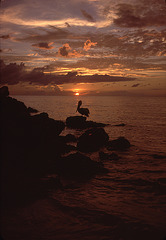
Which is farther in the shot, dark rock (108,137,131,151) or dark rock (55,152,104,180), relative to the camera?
dark rock (108,137,131,151)

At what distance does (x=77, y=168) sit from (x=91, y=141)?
9.78m

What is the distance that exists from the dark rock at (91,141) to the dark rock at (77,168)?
7.66m

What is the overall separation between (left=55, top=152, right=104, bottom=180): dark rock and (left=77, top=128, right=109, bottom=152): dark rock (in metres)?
7.66

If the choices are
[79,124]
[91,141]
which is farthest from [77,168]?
[79,124]

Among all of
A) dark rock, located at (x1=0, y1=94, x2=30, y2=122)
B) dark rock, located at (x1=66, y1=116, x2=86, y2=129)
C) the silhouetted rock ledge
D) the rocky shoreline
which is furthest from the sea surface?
dark rock, located at (x1=66, y1=116, x2=86, y2=129)

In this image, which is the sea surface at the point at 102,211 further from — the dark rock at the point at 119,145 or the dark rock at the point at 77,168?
the dark rock at the point at 119,145

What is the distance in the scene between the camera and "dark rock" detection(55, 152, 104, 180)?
16.3 meters

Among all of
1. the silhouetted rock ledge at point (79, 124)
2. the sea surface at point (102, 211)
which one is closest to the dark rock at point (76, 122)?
the silhouetted rock ledge at point (79, 124)

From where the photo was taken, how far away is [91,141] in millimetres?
26109

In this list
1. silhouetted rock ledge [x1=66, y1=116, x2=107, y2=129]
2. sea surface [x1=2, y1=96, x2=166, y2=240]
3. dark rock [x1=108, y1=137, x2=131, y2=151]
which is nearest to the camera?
sea surface [x1=2, y1=96, x2=166, y2=240]

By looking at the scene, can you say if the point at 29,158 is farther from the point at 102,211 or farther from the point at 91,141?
the point at 91,141

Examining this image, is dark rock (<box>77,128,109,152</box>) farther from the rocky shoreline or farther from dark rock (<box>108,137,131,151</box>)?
the rocky shoreline

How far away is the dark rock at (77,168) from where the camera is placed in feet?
53.5

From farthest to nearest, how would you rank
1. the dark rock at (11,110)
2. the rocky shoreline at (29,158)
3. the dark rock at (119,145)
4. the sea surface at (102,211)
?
the dark rock at (119,145) < the dark rock at (11,110) < the rocky shoreline at (29,158) < the sea surface at (102,211)
